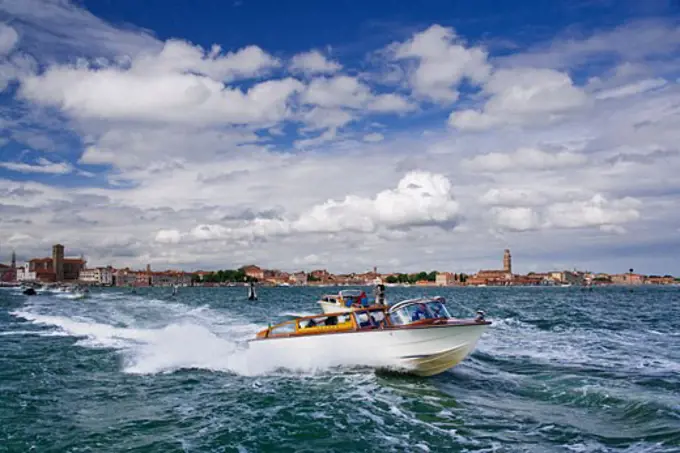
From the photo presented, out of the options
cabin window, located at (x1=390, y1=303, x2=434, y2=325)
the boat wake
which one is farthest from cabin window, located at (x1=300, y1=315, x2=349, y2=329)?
cabin window, located at (x1=390, y1=303, x2=434, y2=325)

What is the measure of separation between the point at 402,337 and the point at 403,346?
0.35 metres

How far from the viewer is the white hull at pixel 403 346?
21.3 metres

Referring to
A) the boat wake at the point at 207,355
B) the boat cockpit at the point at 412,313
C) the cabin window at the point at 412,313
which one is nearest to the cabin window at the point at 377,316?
the boat cockpit at the point at 412,313

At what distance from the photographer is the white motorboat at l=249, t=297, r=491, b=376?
69.9 ft

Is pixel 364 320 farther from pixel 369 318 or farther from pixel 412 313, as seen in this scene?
pixel 412 313

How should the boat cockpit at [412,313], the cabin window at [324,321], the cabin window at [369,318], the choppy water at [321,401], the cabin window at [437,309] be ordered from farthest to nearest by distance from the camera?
the cabin window at [324,321] → the cabin window at [369,318] → the cabin window at [437,309] → the boat cockpit at [412,313] → the choppy water at [321,401]

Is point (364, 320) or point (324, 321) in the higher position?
point (364, 320)

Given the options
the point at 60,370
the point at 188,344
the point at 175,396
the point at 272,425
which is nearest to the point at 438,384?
the point at 272,425

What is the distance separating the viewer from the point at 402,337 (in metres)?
21.6

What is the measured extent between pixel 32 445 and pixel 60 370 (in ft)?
35.2

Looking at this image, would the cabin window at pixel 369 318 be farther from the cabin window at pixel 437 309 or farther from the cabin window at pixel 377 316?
the cabin window at pixel 437 309

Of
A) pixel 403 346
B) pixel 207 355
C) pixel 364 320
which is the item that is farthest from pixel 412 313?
pixel 207 355

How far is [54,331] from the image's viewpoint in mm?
40156

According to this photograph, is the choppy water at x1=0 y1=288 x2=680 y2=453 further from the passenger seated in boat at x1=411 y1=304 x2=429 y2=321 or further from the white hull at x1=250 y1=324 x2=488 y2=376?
the passenger seated in boat at x1=411 y1=304 x2=429 y2=321
